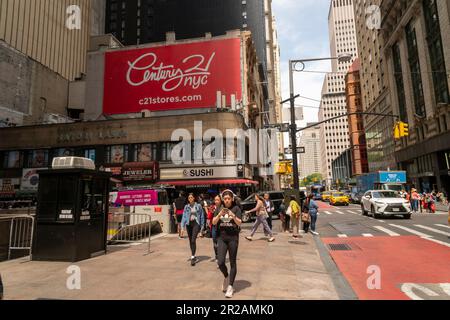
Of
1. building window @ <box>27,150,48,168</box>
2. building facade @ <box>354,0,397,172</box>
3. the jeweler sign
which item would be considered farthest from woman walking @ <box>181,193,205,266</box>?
building facade @ <box>354,0,397,172</box>

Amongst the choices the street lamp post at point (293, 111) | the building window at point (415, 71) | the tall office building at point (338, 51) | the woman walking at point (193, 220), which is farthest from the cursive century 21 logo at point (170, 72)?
the tall office building at point (338, 51)

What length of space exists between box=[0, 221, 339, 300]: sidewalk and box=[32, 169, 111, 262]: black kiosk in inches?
14.2

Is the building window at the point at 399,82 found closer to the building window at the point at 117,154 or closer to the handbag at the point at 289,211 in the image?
the building window at the point at 117,154

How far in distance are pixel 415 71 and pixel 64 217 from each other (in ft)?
160

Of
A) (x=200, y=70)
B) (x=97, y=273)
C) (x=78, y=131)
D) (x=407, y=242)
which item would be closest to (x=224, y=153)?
(x=200, y=70)

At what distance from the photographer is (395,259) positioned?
27.5 ft

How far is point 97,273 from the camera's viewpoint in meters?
6.94

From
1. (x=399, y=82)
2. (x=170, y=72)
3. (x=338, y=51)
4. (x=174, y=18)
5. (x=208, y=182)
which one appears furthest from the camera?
(x=338, y=51)

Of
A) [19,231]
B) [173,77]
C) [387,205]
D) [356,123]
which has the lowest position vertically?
[19,231]

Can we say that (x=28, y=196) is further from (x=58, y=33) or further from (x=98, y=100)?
(x=58, y=33)

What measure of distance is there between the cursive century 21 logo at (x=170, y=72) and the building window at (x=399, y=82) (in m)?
32.0

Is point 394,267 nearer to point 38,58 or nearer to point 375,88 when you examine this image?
point 38,58

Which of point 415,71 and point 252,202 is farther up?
point 415,71

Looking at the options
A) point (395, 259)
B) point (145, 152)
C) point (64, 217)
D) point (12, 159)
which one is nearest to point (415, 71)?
point (145, 152)
